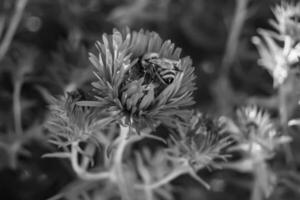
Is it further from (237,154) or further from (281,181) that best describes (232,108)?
(281,181)

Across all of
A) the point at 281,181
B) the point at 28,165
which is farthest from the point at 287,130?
the point at 28,165

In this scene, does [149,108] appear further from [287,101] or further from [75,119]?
[287,101]

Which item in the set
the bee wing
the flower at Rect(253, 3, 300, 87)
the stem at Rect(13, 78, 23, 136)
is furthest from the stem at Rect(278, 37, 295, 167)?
the stem at Rect(13, 78, 23, 136)

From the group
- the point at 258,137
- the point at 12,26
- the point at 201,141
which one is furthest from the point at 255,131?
the point at 12,26

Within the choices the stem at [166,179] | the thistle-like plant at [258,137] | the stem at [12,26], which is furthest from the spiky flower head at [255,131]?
the stem at [12,26]

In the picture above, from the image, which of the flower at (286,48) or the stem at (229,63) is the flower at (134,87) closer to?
the flower at (286,48)

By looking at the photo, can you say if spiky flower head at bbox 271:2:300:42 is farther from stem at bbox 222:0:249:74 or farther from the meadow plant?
stem at bbox 222:0:249:74
